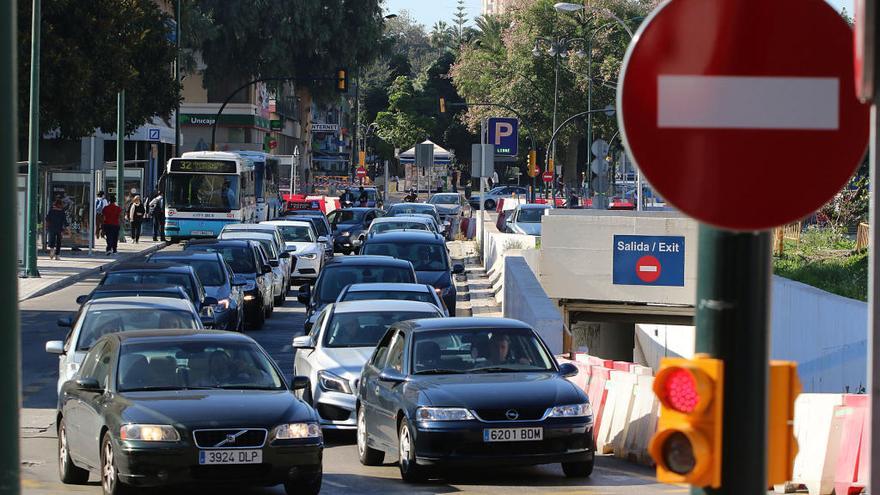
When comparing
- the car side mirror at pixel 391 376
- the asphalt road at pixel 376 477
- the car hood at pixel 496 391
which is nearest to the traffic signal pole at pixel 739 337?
the asphalt road at pixel 376 477

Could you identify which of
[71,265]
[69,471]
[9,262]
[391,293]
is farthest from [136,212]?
[9,262]

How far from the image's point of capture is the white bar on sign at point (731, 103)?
406cm

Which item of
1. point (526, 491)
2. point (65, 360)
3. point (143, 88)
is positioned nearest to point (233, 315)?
point (65, 360)

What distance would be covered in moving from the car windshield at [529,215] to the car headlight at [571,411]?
129 feet

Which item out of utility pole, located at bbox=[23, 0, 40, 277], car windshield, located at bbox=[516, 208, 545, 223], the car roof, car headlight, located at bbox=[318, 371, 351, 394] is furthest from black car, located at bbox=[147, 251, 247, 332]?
car windshield, located at bbox=[516, 208, 545, 223]

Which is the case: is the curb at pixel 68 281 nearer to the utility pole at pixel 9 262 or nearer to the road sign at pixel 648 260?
the road sign at pixel 648 260

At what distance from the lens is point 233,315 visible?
24.5m

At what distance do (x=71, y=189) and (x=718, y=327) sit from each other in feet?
134

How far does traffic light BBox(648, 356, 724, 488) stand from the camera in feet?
13.7

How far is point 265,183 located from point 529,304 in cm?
4123

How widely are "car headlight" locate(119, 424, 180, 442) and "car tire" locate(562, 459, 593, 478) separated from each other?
3.36 meters

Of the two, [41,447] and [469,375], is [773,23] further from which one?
[41,447]

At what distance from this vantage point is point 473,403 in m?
12.5

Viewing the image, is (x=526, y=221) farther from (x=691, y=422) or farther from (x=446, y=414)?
(x=691, y=422)
